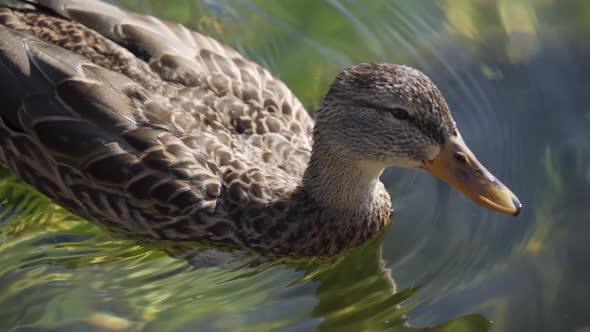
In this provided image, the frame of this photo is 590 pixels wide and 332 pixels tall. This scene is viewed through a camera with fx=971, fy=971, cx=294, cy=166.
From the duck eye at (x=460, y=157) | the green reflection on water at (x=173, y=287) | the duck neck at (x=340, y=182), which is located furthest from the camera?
the duck neck at (x=340, y=182)

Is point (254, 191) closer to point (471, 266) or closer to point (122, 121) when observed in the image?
point (122, 121)

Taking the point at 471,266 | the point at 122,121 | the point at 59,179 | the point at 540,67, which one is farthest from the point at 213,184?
the point at 540,67

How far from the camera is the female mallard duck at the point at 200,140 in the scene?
18.3ft

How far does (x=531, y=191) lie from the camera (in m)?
6.39

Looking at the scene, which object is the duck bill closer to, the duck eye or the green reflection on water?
the duck eye

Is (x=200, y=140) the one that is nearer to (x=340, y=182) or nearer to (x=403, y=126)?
(x=340, y=182)

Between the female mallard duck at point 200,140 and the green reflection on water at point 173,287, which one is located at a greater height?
the female mallard duck at point 200,140

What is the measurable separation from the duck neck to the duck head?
0.18 m

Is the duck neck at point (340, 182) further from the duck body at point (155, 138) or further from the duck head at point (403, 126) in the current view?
the duck head at point (403, 126)

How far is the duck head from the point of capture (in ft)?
17.8

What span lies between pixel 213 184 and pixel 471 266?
1649 millimetres

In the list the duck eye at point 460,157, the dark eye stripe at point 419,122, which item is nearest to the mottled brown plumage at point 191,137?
the dark eye stripe at point 419,122

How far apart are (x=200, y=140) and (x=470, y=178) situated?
1.62m

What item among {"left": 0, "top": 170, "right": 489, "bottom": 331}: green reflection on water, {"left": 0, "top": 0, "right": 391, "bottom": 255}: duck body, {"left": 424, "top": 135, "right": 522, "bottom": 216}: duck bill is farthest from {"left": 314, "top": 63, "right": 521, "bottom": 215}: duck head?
{"left": 0, "top": 170, "right": 489, "bottom": 331}: green reflection on water
